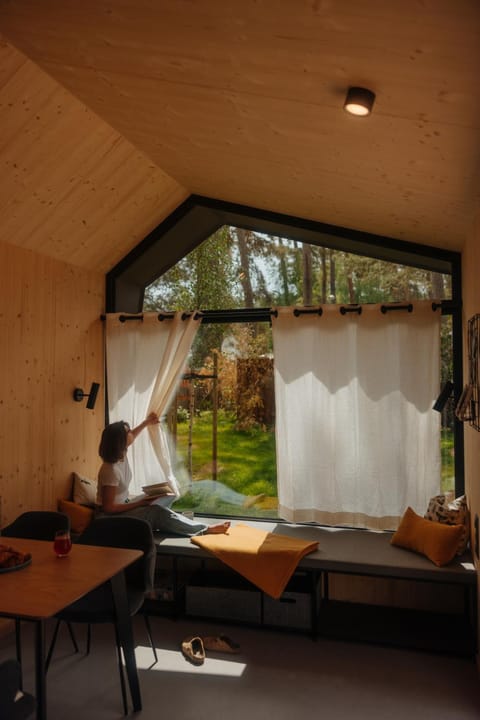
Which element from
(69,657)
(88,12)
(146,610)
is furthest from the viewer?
(146,610)

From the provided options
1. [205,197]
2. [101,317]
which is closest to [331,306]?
[205,197]

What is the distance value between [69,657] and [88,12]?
3.38 metres

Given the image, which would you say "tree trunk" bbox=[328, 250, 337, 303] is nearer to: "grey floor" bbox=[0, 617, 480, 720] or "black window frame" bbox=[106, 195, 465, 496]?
"black window frame" bbox=[106, 195, 465, 496]

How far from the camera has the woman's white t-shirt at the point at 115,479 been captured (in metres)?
4.00

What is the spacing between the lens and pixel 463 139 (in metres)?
2.22

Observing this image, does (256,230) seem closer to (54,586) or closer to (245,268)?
(245,268)

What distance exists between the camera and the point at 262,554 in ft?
12.2

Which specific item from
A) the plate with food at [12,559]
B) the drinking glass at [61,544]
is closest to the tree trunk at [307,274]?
the drinking glass at [61,544]

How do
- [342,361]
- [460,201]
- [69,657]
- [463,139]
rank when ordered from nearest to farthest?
[463,139] < [460,201] < [69,657] < [342,361]

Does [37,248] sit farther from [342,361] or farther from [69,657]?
[69,657]

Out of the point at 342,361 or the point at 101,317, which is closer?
the point at 342,361

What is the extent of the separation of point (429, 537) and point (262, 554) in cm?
105

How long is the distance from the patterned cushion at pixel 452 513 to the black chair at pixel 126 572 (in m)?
1.81

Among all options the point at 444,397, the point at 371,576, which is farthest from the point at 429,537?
the point at 444,397
